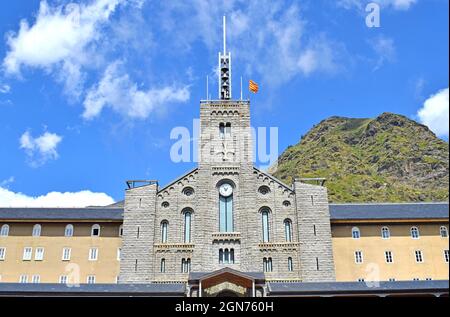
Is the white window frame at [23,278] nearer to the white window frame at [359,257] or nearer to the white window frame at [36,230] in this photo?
the white window frame at [36,230]

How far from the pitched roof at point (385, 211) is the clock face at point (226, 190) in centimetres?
1147

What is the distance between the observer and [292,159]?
187500mm

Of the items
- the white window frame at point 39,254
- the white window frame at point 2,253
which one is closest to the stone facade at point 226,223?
the white window frame at point 39,254

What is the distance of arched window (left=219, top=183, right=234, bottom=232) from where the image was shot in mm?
51406

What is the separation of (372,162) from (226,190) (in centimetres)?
12687

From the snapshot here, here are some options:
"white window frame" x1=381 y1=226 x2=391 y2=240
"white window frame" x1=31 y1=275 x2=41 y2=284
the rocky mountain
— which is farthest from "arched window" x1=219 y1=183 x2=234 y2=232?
the rocky mountain

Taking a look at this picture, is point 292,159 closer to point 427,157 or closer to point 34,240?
point 427,157

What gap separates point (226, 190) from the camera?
5294 centimetres

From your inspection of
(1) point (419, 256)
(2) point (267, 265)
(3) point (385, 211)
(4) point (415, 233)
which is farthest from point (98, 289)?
(4) point (415, 233)

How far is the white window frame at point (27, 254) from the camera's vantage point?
171 ft

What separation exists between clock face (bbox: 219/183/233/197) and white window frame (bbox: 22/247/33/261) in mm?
21493

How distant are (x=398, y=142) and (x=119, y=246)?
13284cm

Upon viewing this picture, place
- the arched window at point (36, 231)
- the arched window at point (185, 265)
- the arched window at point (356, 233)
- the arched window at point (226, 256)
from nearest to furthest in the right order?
1. the arched window at point (185, 265)
2. the arched window at point (226, 256)
3. the arched window at point (356, 233)
4. the arched window at point (36, 231)
